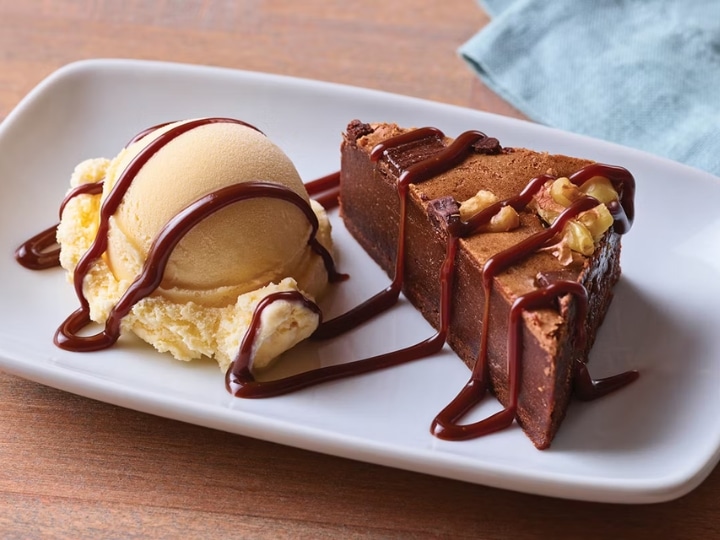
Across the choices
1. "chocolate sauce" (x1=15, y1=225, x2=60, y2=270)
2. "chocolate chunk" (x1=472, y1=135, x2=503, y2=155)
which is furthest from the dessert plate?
"chocolate chunk" (x1=472, y1=135, x2=503, y2=155)

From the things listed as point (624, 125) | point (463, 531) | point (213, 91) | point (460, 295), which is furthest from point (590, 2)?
point (463, 531)

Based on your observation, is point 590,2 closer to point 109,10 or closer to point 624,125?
point 624,125

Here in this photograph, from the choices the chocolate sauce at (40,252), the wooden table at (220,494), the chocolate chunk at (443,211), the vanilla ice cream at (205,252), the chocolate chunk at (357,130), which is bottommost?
the wooden table at (220,494)

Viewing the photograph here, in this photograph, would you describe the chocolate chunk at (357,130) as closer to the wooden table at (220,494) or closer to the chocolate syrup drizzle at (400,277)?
the chocolate syrup drizzle at (400,277)

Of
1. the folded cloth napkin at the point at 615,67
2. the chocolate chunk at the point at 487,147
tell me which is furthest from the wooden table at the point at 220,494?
the folded cloth napkin at the point at 615,67

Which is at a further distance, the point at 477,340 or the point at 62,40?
the point at 62,40

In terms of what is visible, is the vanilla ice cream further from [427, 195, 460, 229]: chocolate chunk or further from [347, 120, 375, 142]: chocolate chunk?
[427, 195, 460, 229]: chocolate chunk

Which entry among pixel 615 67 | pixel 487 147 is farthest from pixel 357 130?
pixel 615 67
